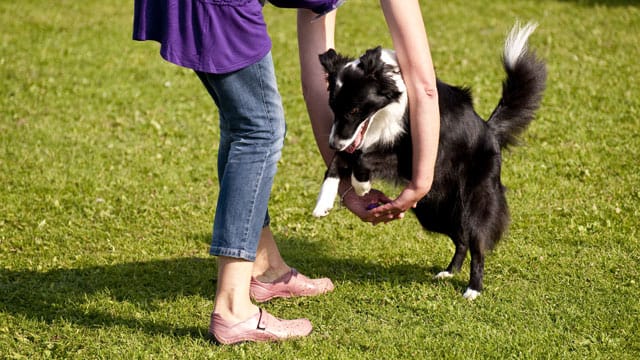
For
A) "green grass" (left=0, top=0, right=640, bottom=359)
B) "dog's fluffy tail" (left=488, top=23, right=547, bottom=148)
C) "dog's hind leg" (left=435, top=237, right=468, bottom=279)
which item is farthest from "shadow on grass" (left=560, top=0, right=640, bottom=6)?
"dog's hind leg" (left=435, top=237, right=468, bottom=279)

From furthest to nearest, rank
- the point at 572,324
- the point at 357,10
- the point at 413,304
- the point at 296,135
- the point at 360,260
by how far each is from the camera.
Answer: the point at 357,10 → the point at 296,135 → the point at 360,260 → the point at 413,304 → the point at 572,324

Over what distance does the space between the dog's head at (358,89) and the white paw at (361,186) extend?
0.64ft

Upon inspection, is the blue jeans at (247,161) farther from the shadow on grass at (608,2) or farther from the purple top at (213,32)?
the shadow on grass at (608,2)

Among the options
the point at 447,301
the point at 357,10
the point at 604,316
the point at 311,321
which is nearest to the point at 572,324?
the point at 604,316

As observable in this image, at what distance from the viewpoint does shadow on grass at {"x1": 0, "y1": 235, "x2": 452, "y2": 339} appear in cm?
379

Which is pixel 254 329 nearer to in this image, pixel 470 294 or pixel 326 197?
pixel 326 197

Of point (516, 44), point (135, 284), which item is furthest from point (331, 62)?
point (135, 284)

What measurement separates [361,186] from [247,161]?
649mm

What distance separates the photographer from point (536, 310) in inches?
147

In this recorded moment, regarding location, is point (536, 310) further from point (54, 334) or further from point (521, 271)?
point (54, 334)

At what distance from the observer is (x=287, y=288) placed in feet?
13.0

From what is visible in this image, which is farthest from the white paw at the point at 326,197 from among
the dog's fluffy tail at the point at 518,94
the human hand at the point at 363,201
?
the dog's fluffy tail at the point at 518,94

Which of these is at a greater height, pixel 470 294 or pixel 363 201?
pixel 363 201

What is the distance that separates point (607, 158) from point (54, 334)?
156 inches
